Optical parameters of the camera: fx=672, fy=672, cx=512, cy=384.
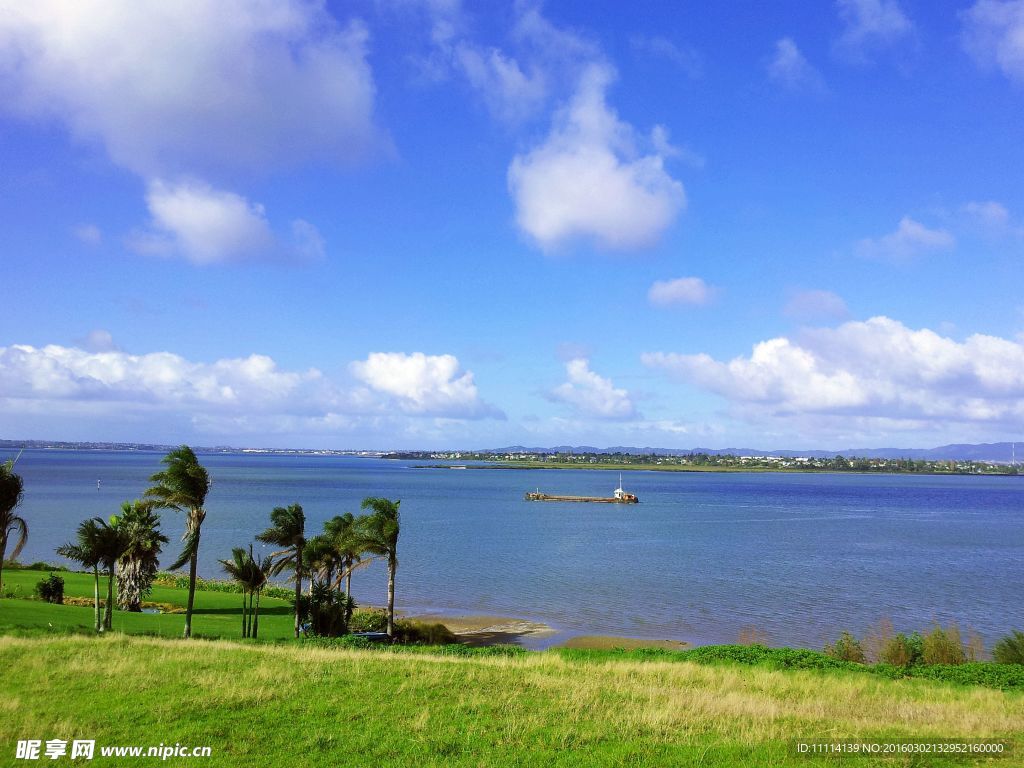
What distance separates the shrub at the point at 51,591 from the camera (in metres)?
36.3

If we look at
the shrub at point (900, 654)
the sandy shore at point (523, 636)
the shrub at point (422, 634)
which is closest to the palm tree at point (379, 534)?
the shrub at point (422, 634)

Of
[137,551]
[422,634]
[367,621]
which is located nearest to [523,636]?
[422,634]

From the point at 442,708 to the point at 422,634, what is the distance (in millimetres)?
20203

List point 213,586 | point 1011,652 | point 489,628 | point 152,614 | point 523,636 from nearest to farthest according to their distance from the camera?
1. point 1011,652
2. point 152,614
3. point 523,636
4. point 489,628
5. point 213,586

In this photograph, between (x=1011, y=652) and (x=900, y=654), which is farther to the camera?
(x=900, y=654)

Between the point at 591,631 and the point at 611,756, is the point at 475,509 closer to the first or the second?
the point at 591,631

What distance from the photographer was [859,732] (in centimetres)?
1416

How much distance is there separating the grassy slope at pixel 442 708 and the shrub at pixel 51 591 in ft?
61.2

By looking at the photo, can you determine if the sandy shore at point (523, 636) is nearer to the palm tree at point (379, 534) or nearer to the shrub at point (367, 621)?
the shrub at point (367, 621)

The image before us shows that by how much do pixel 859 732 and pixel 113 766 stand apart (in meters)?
14.4

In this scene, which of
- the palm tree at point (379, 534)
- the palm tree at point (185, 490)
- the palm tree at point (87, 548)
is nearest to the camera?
the palm tree at point (87, 548)

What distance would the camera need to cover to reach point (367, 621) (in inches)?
1526

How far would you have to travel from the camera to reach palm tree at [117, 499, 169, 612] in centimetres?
2993

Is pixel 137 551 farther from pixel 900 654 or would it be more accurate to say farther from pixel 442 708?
pixel 900 654
